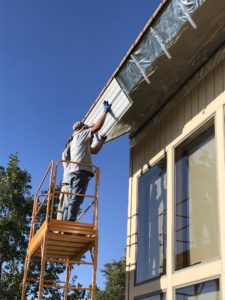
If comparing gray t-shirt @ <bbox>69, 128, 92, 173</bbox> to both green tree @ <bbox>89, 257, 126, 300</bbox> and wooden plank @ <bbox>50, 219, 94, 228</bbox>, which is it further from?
green tree @ <bbox>89, 257, 126, 300</bbox>

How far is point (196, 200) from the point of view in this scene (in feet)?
21.0

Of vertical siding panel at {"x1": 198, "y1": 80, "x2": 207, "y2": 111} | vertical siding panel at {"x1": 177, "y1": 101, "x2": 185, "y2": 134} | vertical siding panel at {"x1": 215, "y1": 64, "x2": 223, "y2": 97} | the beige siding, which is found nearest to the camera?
vertical siding panel at {"x1": 215, "y1": 64, "x2": 223, "y2": 97}

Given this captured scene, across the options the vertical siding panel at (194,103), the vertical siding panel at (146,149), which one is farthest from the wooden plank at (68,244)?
the vertical siding panel at (194,103)

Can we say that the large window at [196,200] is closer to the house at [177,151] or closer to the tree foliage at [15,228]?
the house at [177,151]

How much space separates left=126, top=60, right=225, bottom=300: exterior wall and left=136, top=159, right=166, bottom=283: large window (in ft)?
0.47

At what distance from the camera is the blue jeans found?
7633 mm

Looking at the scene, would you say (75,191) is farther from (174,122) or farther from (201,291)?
(201,291)

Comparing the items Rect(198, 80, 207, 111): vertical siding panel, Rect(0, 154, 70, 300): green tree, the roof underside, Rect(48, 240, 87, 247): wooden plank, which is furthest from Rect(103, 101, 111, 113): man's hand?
Rect(0, 154, 70, 300): green tree

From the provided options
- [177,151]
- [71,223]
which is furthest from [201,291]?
[71,223]

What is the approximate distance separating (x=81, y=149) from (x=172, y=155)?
1725 millimetres

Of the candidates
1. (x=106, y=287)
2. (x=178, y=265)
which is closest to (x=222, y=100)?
(x=178, y=265)

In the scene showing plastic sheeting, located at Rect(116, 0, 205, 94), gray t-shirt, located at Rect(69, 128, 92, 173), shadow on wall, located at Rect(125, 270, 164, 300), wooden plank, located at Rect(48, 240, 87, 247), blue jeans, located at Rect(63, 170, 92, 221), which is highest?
plastic sheeting, located at Rect(116, 0, 205, 94)

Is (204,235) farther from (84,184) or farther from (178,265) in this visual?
(84,184)

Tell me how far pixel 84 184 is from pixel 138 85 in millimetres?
1976
